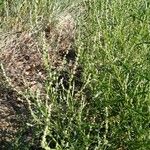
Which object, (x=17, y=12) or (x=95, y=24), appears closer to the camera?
(x=95, y=24)

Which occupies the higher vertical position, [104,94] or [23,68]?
[104,94]

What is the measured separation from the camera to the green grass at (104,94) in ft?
7.69

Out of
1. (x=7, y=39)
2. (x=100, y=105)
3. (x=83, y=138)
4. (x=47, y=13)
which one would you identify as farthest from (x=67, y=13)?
(x=83, y=138)

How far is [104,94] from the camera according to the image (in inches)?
103

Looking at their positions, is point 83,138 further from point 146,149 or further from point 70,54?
point 70,54

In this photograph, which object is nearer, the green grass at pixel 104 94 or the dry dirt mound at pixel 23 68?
the green grass at pixel 104 94

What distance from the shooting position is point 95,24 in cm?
338

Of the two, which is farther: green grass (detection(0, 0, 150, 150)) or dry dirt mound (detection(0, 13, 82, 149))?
dry dirt mound (detection(0, 13, 82, 149))

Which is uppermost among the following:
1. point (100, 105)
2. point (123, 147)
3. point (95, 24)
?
point (95, 24)

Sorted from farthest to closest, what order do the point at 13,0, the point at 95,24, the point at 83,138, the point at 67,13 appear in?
the point at 67,13, the point at 13,0, the point at 95,24, the point at 83,138

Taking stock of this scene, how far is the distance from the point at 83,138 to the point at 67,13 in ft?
7.56

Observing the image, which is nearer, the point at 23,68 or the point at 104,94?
the point at 104,94

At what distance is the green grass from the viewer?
92.3 inches

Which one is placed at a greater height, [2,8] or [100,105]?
[2,8]
